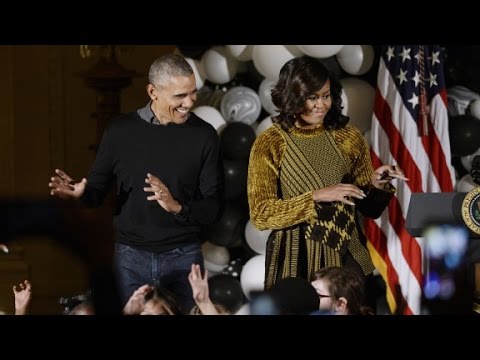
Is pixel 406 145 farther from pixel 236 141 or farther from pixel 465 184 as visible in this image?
pixel 236 141

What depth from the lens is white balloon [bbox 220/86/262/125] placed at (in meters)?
5.62

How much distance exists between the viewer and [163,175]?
497 cm

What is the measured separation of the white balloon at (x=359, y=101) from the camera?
560 centimetres

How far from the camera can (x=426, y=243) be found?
546 cm

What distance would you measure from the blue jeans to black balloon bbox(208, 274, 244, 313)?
1.46ft

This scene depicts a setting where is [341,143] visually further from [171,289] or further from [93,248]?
[93,248]

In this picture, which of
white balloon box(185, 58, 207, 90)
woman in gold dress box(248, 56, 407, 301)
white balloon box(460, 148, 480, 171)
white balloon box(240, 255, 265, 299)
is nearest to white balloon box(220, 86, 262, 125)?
white balloon box(185, 58, 207, 90)

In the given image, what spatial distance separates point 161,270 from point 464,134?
4.55ft

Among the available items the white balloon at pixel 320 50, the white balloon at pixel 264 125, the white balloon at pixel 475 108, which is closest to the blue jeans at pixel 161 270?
the white balloon at pixel 264 125

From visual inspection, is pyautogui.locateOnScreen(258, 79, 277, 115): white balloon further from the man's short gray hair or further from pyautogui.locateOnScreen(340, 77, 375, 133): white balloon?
the man's short gray hair

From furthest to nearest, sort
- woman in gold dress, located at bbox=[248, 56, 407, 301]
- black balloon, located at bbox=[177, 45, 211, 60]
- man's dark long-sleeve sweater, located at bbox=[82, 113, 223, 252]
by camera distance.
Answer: black balloon, located at bbox=[177, 45, 211, 60]
man's dark long-sleeve sweater, located at bbox=[82, 113, 223, 252]
woman in gold dress, located at bbox=[248, 56, 407, 301]

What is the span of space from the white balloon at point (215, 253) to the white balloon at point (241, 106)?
517 mm

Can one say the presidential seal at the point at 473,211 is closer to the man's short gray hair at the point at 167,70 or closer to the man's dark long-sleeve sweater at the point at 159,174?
the man's dark long-sleeve sweater at the point at 159,174

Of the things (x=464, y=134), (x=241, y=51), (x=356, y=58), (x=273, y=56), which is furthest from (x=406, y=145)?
(x=241, y=51)
